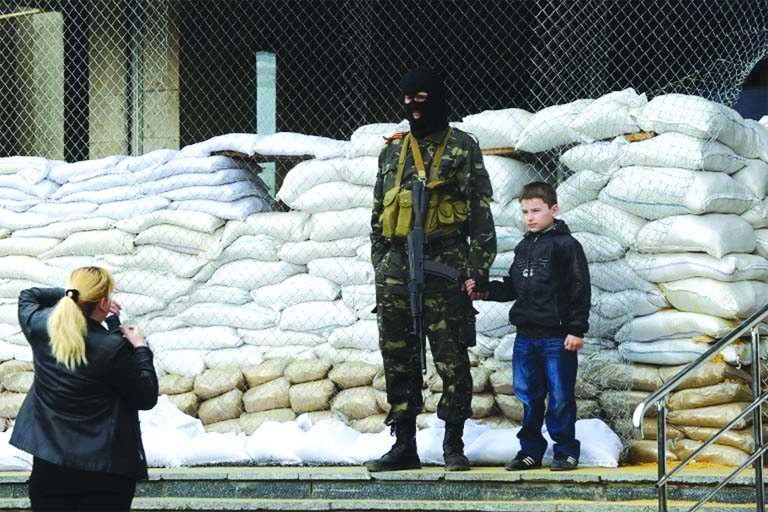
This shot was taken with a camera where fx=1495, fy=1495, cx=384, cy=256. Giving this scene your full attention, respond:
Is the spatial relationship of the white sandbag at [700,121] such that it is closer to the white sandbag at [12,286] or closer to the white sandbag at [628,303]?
the white sandbag at [628,303]

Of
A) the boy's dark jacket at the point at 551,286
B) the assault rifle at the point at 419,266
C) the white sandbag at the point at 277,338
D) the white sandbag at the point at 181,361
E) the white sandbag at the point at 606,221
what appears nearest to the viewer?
the assault rifle at the point at 419,266

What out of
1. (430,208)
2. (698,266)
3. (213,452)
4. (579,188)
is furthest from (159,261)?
(698,266)

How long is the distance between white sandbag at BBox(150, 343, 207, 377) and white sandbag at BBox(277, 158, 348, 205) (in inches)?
40.8

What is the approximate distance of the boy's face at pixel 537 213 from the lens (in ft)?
23.9

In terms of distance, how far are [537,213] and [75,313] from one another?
2.60 metres

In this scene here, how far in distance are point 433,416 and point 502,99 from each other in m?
3.55

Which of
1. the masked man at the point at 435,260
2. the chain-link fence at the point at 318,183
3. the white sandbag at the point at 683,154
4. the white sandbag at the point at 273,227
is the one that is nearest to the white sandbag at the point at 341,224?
the chain-link fence at the point at 318,183

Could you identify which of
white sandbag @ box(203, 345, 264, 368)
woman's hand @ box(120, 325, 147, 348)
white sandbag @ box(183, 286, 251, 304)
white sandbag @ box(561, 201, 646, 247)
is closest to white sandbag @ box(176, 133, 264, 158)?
white sandbag @ box(183, 286, 251, 304)

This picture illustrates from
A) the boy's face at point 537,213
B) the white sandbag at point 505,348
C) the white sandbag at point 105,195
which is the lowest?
the white sandbag at point 505,348

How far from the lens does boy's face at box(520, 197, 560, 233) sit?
7.27 metres

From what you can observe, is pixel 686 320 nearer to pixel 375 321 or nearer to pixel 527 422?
pixel 527 422

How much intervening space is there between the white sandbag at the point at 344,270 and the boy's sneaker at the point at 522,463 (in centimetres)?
155

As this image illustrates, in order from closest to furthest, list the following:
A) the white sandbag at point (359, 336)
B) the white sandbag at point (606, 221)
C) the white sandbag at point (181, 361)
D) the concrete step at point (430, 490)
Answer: the concrete step at point (430, 490) < the white sandbag at point (606, 221) < the white sandbag at point (359, 336) < the white sandbag at point (181, 361)

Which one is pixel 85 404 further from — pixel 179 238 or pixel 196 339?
pixel 179 238
